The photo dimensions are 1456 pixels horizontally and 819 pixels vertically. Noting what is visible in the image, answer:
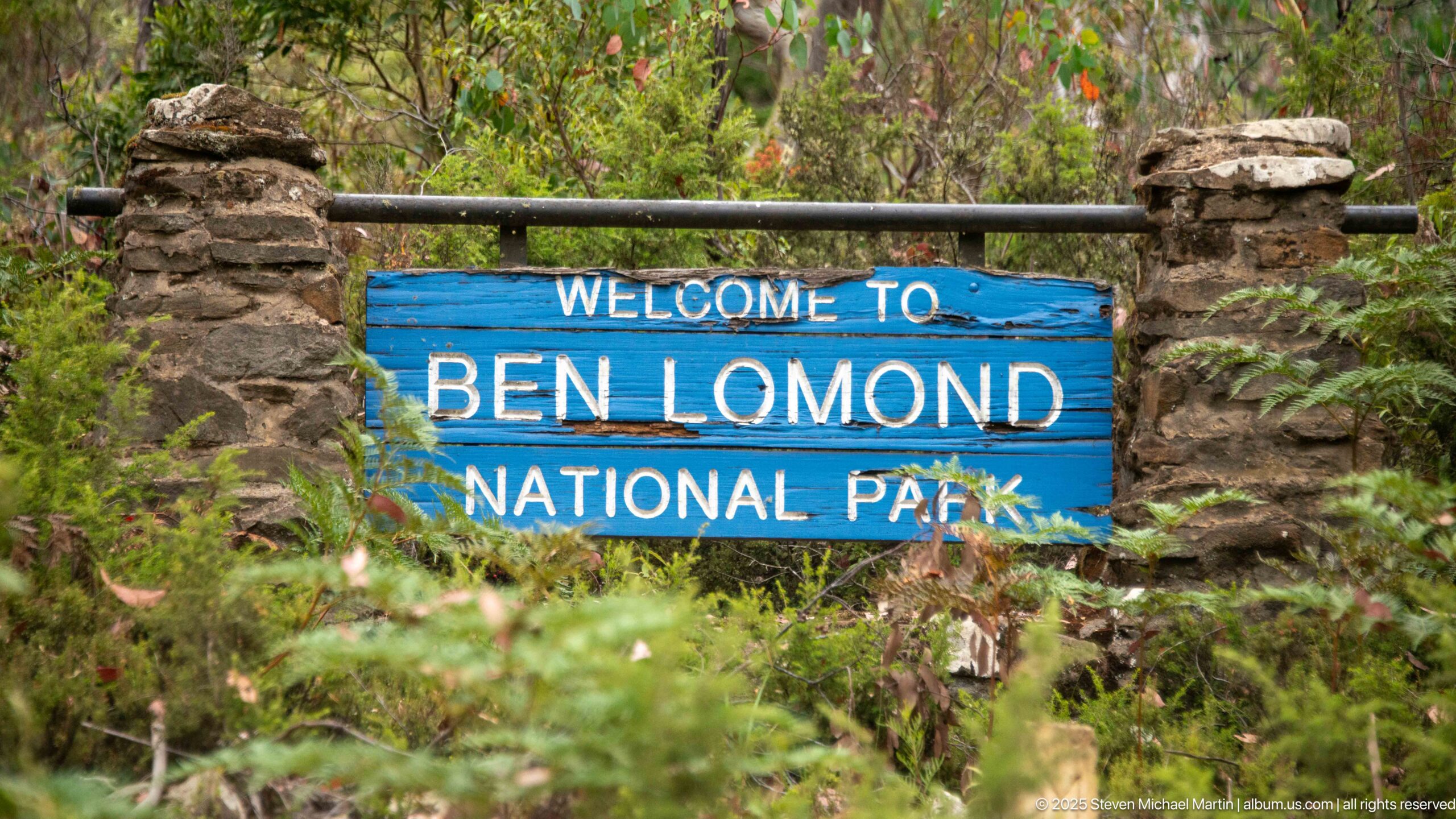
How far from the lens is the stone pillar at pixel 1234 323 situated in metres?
2.96

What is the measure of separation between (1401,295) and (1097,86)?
4.33 metres

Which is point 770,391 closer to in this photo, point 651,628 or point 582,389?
point 582,389

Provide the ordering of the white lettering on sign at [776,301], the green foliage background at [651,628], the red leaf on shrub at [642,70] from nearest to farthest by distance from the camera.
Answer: the green foliage background at [651,628]
the white lettering on sign at [776,301]
the red leaf on shrub at [642,70]

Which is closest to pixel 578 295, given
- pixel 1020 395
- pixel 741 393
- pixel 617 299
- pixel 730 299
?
pixel 617 299

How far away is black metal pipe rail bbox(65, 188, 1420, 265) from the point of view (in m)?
3.21

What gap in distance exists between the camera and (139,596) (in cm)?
203

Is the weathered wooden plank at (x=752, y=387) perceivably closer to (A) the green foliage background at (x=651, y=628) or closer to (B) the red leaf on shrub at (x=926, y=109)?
(A) the green foliage background at (x=651, y=628)

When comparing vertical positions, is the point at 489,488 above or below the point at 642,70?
below

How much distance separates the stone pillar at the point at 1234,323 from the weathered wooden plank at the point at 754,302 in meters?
0.26

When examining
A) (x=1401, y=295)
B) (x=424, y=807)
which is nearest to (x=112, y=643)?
(x=424, y=807)

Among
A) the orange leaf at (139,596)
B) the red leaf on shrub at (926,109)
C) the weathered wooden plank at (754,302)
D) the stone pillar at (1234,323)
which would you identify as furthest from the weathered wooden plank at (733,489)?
the red leaf on shrub at (926,109)

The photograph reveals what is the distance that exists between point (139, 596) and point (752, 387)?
1667 mm

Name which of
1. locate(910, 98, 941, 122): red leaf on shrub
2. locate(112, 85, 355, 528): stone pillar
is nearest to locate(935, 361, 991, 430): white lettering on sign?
locate(112, 85, 355, 528): stone pillar

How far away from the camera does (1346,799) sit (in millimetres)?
1913
